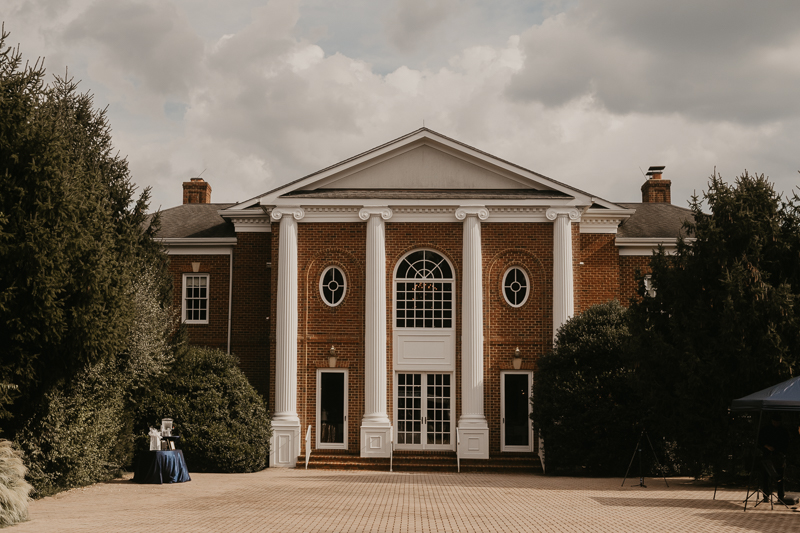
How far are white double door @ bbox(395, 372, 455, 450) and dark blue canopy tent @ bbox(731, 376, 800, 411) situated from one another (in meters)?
11.2

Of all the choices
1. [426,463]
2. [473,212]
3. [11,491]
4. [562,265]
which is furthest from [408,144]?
[11,491]

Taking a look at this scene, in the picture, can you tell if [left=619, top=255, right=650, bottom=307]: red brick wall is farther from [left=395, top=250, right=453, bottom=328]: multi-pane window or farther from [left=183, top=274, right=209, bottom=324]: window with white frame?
[left=183, top=274, right=209, bottom=324]: window with white frame

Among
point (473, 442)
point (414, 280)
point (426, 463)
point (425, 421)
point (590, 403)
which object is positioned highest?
point (414, 280)

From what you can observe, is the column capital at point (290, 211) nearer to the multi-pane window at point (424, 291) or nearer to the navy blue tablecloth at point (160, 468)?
the multi-pane window at point (424, 291)

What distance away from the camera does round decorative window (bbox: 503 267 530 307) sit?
2467 centimetres

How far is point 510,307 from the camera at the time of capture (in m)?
24.5

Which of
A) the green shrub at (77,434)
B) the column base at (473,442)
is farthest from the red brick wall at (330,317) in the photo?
the green shrub at (77,434)

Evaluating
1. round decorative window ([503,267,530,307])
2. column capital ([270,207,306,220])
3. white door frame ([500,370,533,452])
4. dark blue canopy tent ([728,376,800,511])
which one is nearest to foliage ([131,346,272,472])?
column capital ([270,207,306,220])

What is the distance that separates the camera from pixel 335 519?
12.6 m

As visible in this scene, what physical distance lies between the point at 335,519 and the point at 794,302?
10627mm

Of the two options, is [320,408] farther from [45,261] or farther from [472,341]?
[45,261]

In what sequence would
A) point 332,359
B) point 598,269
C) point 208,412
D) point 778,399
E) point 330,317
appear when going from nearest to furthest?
point 778,399 < point 208,412 < point 332,359 < point 330,317 < point 598,269

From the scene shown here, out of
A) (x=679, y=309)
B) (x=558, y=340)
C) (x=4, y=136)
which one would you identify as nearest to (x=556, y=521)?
(x=679, y=309)

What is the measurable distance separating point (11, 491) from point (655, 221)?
22519mm
